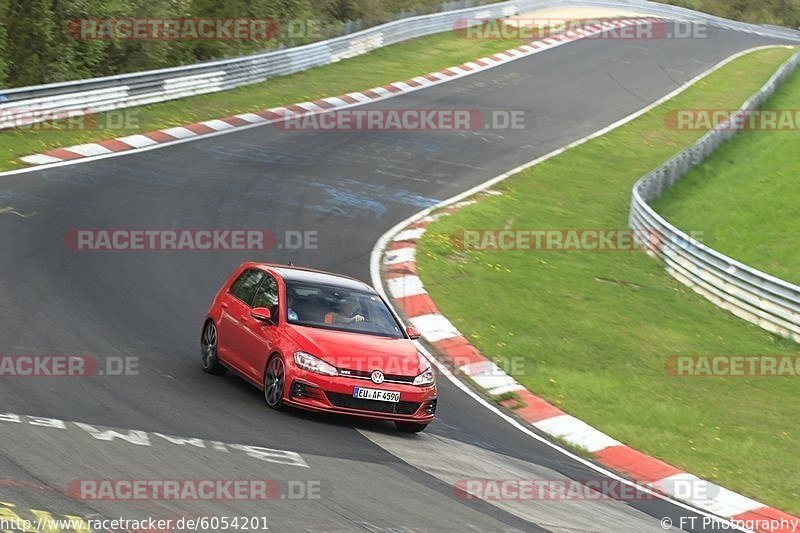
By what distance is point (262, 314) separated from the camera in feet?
40.3

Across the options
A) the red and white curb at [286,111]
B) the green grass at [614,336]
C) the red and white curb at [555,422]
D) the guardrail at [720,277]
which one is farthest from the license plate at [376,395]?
the red and white curb at [286,111]

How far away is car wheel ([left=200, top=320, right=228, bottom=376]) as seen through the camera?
13133 mm

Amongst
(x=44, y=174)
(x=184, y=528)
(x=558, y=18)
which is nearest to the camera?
(x=184, y=528)

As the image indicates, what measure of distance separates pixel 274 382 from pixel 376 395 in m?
1.04

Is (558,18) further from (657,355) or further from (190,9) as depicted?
(657,355)

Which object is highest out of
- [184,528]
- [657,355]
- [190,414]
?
[184,528]

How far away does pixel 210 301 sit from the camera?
16.1 meters

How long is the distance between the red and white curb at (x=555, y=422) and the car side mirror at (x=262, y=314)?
11.5ft

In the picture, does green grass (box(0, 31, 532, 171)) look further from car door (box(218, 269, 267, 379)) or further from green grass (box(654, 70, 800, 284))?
green grass (box(654, 70, 800, 284))

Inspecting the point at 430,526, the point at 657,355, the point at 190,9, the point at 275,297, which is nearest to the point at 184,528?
the point at 430,526

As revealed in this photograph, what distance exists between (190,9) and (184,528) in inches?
1267

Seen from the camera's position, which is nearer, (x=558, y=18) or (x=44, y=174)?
(x=44, y=174)

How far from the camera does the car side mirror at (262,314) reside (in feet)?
40.3

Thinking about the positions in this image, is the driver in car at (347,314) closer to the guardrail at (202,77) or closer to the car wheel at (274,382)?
the car wheel at (274,382)
